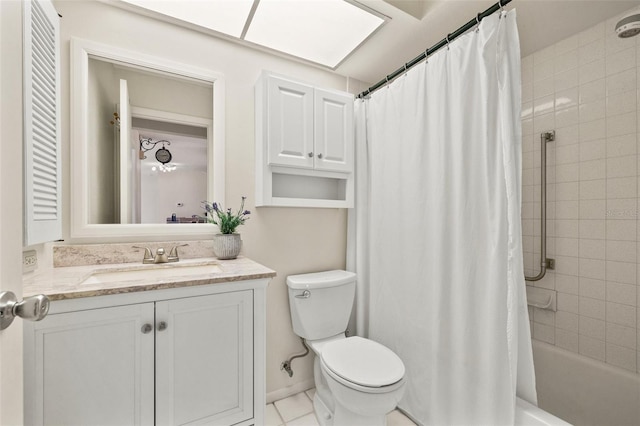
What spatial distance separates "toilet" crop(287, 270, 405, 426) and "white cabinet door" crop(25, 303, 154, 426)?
2.61 feet

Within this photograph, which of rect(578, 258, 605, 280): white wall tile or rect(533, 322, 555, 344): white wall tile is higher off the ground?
rect(578, 258, 605, 280): white wall tile

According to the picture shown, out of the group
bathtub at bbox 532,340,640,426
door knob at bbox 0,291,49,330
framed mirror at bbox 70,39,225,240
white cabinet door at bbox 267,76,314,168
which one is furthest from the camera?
white cabinet door at bbox 267,76,314,168

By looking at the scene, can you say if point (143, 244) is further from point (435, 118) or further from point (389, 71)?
point (389, 71)

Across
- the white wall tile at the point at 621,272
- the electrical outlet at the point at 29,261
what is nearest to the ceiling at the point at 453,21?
the white wall tile at the point at 621,272

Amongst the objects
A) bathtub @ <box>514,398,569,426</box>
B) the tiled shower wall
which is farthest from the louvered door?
the tiled shower wall

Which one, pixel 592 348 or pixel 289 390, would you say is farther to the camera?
pixel 289 390

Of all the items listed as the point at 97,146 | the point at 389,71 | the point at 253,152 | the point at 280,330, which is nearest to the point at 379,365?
the point at 280,330

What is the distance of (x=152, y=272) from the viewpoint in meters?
1.36

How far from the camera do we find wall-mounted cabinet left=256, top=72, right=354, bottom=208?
63.0 inches

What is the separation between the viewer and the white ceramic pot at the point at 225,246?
58.6 inches

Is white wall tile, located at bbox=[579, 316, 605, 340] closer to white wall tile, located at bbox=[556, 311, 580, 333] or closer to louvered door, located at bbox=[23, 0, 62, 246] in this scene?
white wall tile, located at bbox=[556, 311, 580, 333]

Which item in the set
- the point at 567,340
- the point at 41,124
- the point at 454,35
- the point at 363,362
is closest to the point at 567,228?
the point at 567,340

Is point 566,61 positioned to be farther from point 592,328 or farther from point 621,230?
point 592,328

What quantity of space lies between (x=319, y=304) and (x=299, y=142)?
1.01 meters
